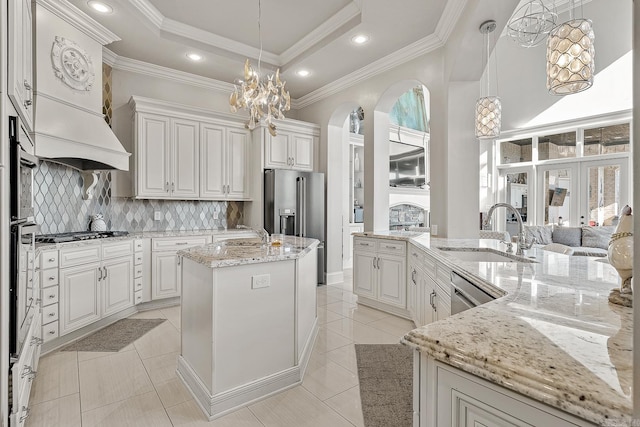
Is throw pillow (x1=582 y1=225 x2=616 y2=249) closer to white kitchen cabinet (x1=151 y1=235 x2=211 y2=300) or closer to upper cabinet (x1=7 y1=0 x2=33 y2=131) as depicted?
white kitchen cabinet (x1=151 y1=235 x2=211 y2=300)

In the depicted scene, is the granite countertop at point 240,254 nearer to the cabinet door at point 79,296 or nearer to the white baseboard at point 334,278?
the cabinet door at point 79,296

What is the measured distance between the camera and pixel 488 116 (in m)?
2.96

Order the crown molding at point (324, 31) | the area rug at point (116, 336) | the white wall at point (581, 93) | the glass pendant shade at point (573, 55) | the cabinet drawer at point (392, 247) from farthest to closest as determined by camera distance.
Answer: the white wall at point (581, 93)
the cabinet drawer at point (392, 247)
the crown molding at point (324, 31)
the area rug at point (116, 336)
the glass pendant shade at point (573, 55)

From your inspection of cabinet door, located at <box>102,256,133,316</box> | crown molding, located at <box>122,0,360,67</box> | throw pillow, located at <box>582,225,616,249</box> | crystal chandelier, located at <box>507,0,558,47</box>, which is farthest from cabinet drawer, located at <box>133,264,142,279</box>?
throw pillow, located at <box>582,225,616,249</box>

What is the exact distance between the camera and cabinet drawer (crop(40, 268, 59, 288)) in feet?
8.90

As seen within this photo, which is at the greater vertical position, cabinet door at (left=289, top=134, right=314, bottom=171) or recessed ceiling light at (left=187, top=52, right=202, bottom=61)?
recessed ceiling light at (left=187, top=52, right=202, bottom=61)

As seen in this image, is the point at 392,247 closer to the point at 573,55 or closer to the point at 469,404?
the point at 573,55

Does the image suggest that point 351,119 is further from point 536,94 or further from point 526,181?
point 526,181

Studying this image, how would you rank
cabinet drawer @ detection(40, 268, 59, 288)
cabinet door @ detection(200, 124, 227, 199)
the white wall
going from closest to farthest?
1. cabinet drawer @ detection(40, 268, 59, 288)
2. cabinet door @ detection(200, 124, 227, 199)
3. the white wall

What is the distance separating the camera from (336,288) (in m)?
5.09

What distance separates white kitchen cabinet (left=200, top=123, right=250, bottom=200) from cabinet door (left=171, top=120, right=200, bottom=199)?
8cm

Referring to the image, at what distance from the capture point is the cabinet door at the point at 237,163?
15.8 ft

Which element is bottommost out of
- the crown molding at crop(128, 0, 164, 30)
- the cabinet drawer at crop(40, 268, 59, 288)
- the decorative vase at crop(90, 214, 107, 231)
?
the cabinet drawer at crop(40, 268, 59, 288)

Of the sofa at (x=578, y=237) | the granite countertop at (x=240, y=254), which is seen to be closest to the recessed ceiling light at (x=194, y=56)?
the granite countertop at (x=240, y=254)
